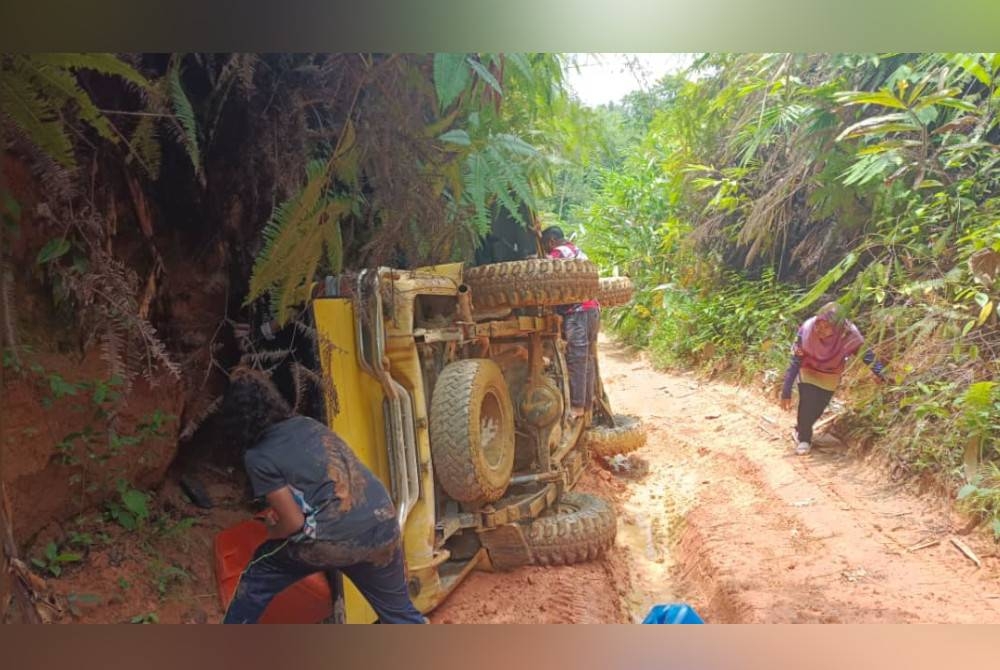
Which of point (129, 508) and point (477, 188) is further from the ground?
point (477, 188)

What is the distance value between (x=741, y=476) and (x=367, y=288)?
1.24 metres

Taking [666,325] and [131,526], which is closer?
[131,526]

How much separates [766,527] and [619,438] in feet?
1.59

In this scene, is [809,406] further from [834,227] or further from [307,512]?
[307,512]

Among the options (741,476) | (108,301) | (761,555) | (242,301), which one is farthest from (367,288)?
(761,555)

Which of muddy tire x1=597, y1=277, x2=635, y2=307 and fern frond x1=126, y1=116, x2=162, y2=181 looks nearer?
fern frond x1=126, y1=116, x2=162, y2=181

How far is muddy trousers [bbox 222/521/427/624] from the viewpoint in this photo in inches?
71.7

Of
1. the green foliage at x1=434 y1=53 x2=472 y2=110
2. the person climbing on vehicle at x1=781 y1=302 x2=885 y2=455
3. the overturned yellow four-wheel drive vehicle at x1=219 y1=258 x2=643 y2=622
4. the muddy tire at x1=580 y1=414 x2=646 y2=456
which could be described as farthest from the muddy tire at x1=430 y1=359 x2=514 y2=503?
the person climbing on vehicle at x1=781 y1=302 x2=885 y2=455

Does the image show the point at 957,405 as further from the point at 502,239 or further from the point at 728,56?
the point at 502,239

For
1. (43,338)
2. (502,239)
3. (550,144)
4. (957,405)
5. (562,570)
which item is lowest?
(562,570)

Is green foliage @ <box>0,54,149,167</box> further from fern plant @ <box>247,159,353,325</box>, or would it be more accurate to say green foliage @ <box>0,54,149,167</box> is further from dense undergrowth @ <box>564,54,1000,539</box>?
dense undergrowth @ <box>564,54,1000,539</box>

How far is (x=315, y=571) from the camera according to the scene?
1855mm

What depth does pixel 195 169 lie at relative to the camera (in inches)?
75.2

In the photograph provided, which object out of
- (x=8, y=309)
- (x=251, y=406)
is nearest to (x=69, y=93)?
(x=8, y=309)
